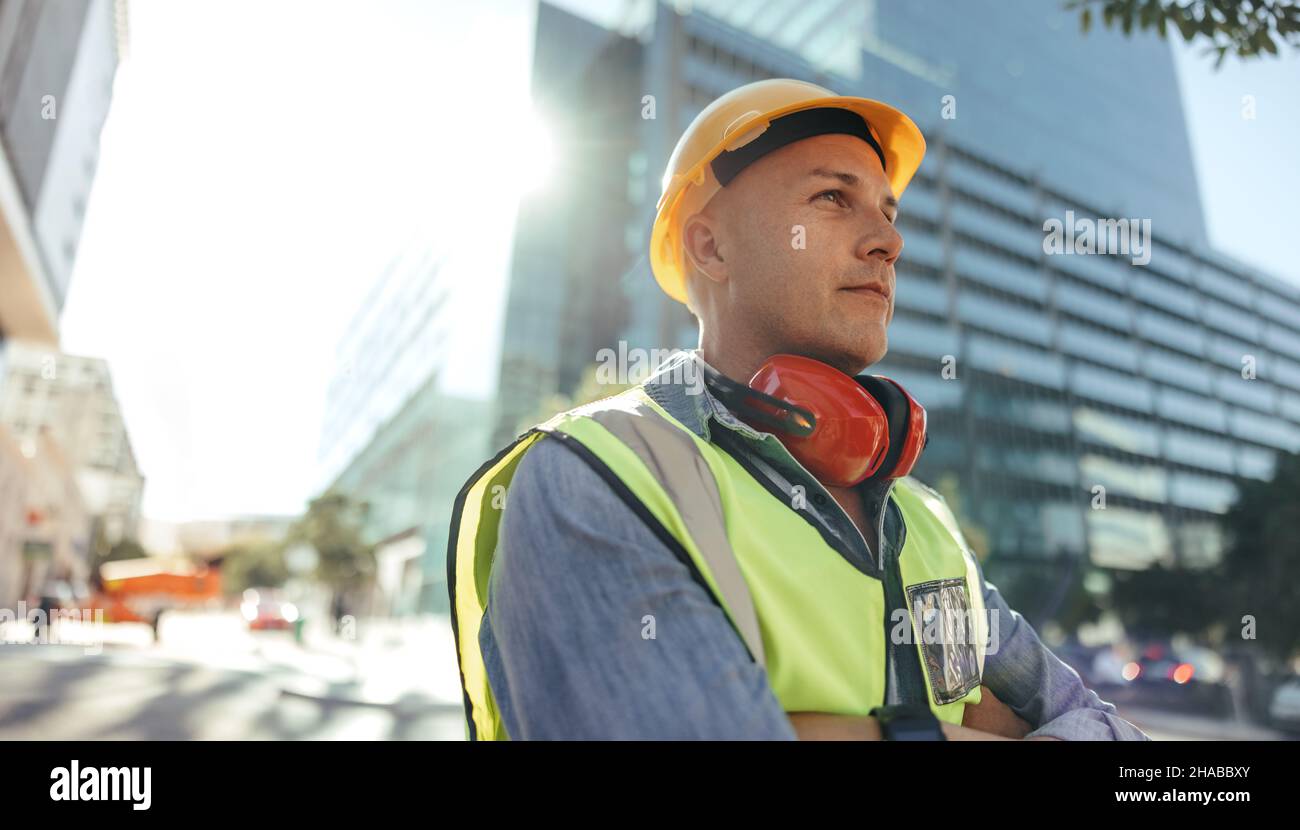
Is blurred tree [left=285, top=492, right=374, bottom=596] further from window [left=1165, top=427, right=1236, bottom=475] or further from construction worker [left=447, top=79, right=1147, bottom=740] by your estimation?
window [left=1165, top=427, right=1236, bottom=475]

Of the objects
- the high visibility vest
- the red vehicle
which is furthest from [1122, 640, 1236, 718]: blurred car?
the red vehicle

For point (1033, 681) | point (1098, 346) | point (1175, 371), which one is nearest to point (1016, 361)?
point (1098, 346)

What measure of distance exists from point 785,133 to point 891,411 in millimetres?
535

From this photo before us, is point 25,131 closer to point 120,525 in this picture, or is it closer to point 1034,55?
point 120,525

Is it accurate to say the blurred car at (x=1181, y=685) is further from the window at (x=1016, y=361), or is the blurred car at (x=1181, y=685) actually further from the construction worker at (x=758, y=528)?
the window at (x=1016, y=361)

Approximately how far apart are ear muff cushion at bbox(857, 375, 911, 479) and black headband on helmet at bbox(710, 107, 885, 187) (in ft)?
1.46

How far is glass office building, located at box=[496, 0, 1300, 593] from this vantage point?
46.0 metres

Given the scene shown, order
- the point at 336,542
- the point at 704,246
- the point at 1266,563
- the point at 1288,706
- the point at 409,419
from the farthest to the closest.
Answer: the point at 409,419 < the point at 336,542 < the point at 1266,563 < the point at 1288,706 < the point at 704,246

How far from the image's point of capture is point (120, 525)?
47.6 metres

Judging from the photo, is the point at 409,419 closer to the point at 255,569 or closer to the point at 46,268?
the point at 255,569

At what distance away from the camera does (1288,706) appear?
14.2 m

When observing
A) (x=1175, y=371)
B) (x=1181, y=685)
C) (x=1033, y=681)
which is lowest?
(x=1181, y=685)

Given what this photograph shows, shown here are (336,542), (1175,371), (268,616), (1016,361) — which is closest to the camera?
(336,542)
